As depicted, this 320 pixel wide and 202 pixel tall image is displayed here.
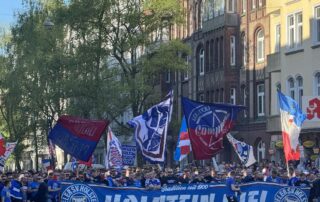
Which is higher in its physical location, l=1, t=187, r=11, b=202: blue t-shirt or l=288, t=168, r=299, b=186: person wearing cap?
l=288, t=168, r=299, b=186: person wearing cap

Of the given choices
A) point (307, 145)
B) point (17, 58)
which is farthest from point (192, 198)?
point (17, 58)

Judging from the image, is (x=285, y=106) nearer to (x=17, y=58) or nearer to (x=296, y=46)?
(x=296, y=46)

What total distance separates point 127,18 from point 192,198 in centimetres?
2776

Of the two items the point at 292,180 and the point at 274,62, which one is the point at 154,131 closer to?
the point at 292,180

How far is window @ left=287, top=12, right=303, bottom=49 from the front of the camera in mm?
53938

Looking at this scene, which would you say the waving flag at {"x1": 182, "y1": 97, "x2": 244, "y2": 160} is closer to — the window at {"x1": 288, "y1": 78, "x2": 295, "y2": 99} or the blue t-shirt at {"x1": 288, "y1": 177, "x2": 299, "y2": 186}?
the blue t-shirt at {"x1": 288, "y1": 177, "x2": 299, "y2": 186}

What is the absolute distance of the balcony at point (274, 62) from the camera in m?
56.5

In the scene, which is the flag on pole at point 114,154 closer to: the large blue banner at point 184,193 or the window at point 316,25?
the large blue banner at point 184,193

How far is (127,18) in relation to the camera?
2228 inches

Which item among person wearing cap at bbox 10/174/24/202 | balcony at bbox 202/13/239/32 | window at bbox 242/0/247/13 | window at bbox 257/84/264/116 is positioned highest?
window at bbox 242/0/247/13

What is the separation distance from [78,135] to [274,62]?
26.9 meters

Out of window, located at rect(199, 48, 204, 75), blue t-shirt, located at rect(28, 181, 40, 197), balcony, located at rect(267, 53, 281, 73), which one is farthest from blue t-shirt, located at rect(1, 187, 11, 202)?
window, located at rect(199, 48, 204, 75)

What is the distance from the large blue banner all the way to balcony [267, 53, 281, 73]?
89.1 ft

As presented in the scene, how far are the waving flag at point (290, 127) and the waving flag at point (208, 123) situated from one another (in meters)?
2.45
